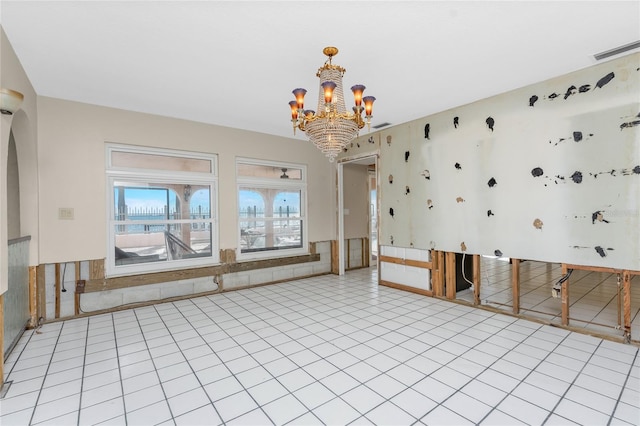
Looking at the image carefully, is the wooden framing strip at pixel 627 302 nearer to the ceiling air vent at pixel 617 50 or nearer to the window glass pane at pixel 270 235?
the ceiling air vent at pixel 617 50

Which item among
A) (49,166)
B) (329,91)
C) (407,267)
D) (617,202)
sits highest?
(329,91)

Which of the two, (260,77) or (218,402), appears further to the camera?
(260,77)

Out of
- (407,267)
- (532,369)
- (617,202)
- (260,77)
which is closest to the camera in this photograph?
(532,369)

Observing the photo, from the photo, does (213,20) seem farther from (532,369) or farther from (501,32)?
(532,369)

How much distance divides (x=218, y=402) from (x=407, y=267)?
150 inches

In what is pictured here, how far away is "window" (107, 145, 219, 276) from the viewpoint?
4320 millimetres

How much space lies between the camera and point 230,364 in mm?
2643

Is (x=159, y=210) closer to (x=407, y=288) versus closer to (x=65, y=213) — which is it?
(x=65, y=213)

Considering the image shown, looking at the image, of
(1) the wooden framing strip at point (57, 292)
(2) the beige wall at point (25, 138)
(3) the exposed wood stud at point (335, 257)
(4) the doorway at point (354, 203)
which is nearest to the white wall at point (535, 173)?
(4) the doorway at point (354, 203)

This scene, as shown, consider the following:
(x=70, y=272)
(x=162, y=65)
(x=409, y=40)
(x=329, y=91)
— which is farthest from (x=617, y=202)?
(x=70, y=272)

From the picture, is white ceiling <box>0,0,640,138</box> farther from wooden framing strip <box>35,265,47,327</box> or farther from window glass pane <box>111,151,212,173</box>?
wooden framing strip <box>35,265,47,327</box>

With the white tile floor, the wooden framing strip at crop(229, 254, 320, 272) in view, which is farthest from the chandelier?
the wooden framing strip at crop(229, 254, 320, 272)

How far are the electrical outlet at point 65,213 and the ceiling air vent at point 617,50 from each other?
6.45 meters

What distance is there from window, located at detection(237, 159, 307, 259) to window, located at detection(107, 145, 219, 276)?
1.97 ft
